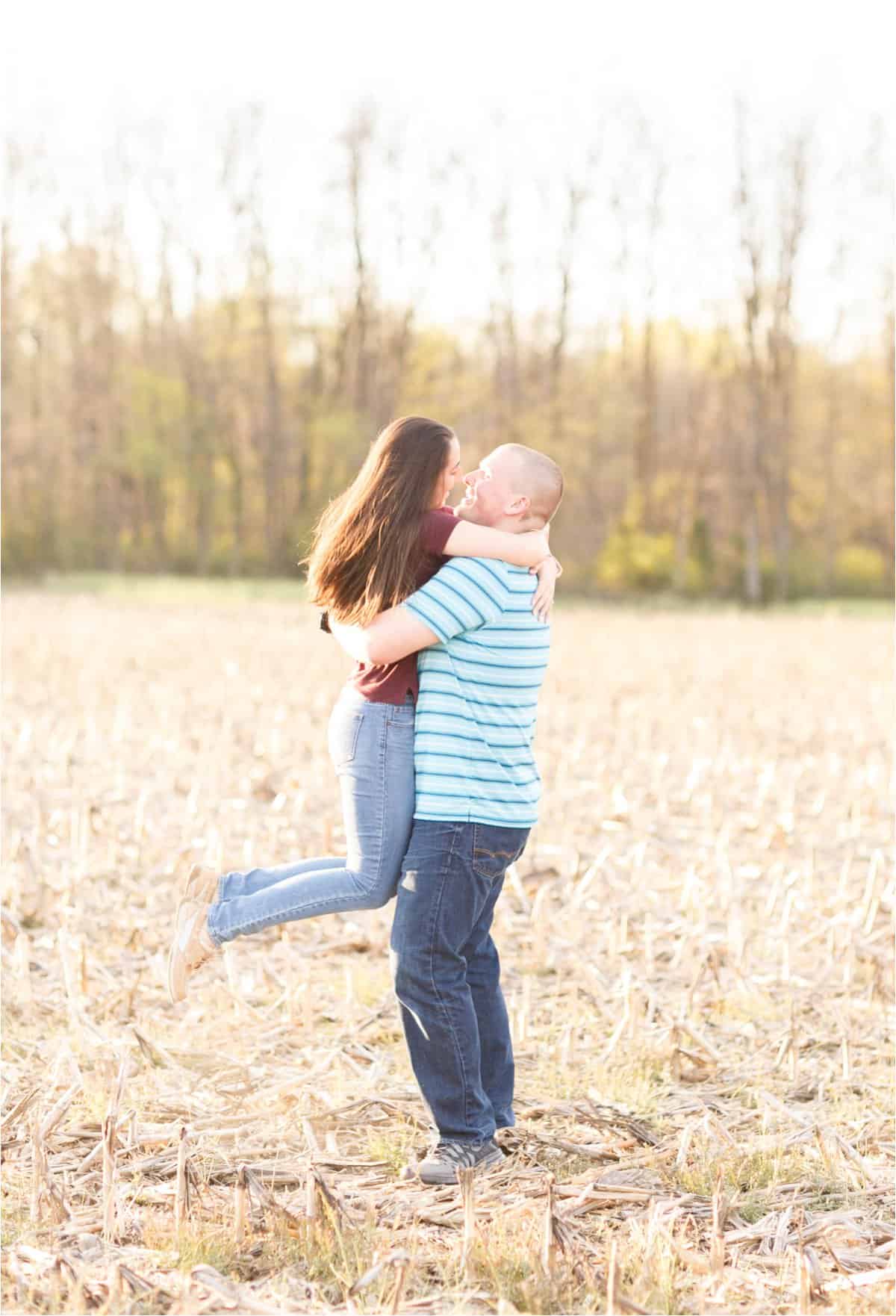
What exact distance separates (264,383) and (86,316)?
513cm

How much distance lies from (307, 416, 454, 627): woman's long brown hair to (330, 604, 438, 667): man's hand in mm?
39

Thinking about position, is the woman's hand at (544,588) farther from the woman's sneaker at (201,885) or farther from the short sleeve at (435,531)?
the woman's sneaker at (201,885)

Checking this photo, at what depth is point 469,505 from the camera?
12.7ft

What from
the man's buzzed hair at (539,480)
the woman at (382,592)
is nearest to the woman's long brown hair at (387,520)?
the woman at (382,592)

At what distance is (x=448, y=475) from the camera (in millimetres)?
3840

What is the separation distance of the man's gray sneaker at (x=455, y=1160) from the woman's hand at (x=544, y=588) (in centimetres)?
139

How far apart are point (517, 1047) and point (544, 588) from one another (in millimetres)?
1798

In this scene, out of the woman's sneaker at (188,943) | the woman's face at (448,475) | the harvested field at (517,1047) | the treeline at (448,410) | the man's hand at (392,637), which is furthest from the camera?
the treeline at (448,410)

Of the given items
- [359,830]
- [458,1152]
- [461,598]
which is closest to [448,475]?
[461,598]

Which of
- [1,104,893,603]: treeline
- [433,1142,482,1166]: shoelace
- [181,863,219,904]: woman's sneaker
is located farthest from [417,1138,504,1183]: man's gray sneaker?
[1,104,893,603]: treeline

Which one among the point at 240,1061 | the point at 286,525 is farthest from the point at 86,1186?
the point at 286,525

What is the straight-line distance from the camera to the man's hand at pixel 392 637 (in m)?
3.69

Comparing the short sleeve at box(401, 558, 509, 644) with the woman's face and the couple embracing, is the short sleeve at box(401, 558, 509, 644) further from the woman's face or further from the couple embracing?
the woman's face

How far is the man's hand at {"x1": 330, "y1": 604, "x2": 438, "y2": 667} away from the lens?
3.69 m
